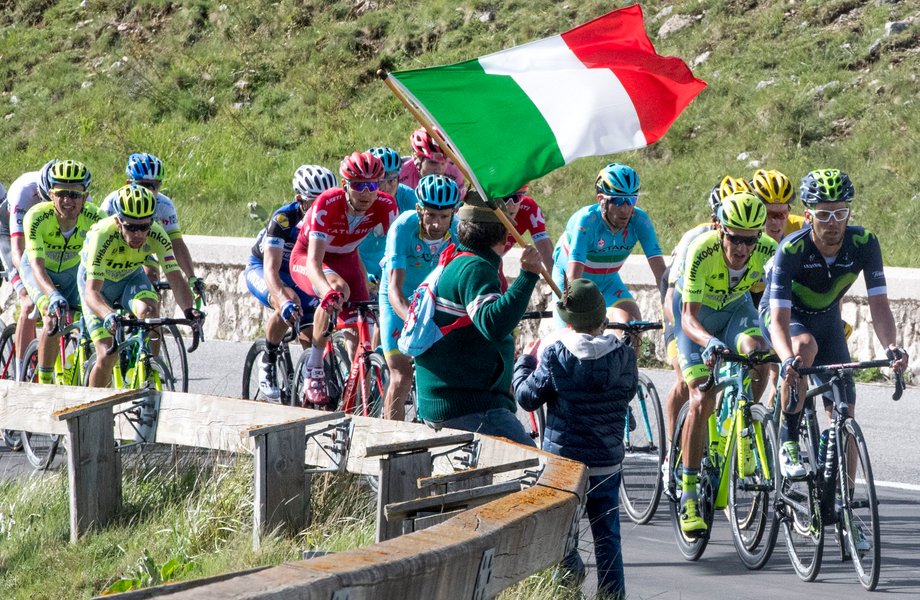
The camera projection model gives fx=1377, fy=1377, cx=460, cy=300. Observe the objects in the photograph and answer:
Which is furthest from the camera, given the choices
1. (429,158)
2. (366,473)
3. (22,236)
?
(22,236)

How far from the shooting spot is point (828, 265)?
7871 millimetres

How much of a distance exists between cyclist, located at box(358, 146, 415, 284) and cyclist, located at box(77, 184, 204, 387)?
4.68 feet

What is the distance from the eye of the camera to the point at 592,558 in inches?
300

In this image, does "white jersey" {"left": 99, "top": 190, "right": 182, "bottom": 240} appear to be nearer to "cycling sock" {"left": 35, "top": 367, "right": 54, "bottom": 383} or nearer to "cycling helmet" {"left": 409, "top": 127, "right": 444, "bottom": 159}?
"cycling sock" {"left": 35, "top": 367, "right": 54, "bottom": 383}

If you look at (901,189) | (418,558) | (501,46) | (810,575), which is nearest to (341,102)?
(501,46)

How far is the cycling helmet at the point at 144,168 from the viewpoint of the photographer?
36.6 feet

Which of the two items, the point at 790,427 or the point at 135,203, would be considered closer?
the point at 790,427

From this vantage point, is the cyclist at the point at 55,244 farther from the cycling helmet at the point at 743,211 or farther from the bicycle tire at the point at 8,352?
the cycling helmet at the point at 743,211

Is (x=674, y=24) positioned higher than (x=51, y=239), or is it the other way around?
(x=674, y=24)

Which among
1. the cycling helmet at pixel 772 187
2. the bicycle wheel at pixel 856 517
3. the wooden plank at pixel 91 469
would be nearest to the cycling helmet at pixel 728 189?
the cycling helmet at pixel 772 187

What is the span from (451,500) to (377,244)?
19.5 feet

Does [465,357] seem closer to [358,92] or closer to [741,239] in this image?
[741,239]

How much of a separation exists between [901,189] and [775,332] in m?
10.6

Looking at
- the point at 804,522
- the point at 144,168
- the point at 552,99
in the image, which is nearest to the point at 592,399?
the point at 552,99
